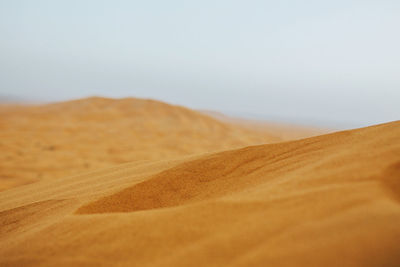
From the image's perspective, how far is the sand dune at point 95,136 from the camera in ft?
21.1

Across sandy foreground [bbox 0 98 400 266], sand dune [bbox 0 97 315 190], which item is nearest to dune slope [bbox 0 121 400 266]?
A: sandy foreground [bbox 0 98 400 266]

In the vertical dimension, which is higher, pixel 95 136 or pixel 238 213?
pixel 95 136

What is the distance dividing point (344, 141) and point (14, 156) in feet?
22.3

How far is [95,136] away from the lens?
9.83 metres

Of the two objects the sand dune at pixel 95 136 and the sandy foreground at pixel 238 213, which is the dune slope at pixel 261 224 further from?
the sand dune at pixel 95 136

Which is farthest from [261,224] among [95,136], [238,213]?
[95,136]

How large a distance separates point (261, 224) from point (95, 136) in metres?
9.42

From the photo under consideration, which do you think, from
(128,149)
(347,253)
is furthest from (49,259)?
(128,149)

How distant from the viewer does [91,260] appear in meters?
1.09

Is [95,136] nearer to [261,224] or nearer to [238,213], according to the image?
[238,213]

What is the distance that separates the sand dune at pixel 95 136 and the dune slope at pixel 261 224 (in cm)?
406

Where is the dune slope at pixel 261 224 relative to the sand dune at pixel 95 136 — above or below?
below

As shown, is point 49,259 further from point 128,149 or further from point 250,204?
point 128,149

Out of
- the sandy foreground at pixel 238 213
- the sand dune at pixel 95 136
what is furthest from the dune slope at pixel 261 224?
the sand dune at pixel 95 136
